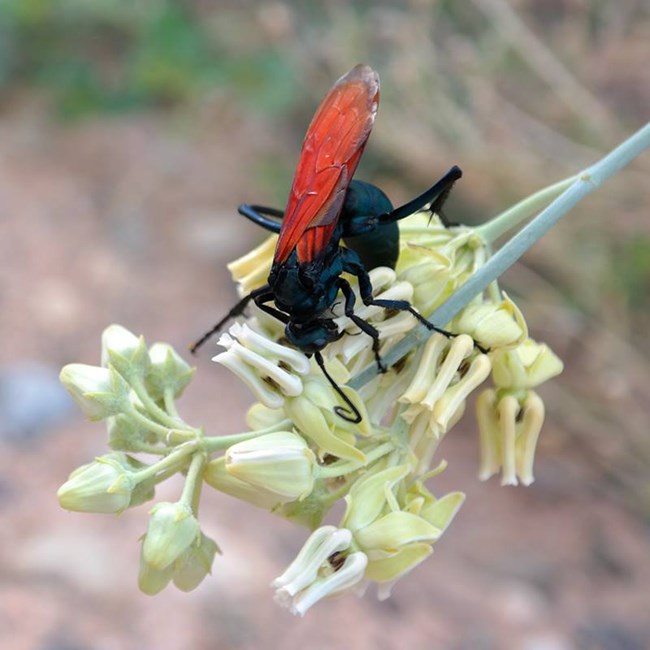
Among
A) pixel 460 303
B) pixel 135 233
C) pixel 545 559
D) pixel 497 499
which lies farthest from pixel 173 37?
pixel 460 303

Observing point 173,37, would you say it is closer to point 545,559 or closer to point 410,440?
point 545,559

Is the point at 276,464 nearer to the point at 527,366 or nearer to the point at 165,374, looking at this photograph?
the point at 165,374

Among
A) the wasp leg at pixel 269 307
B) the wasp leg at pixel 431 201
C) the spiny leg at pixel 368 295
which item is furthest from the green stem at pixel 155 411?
the wasp leg at pixel 431 201

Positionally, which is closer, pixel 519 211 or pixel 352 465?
pixel 352 465

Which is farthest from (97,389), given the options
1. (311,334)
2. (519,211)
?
(519,211)

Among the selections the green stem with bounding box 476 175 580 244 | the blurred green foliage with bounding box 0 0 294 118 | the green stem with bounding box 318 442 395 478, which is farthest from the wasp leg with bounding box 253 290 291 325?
the blurred green foliage with bounding box 0 0 294 118
